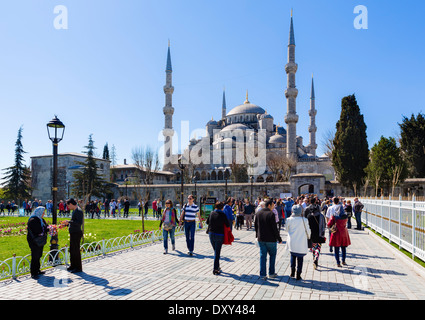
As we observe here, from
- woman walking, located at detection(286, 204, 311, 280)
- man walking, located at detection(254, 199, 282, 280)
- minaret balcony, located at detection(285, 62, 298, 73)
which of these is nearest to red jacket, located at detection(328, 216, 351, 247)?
woman walking, located at detection(286, 204, 311, 280)

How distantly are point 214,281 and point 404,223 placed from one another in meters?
5.80

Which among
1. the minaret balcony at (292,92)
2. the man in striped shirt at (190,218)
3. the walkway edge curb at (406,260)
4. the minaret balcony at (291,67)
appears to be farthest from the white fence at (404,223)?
the minaret balcony at (291,67)

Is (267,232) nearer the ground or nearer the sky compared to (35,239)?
nearer the sky

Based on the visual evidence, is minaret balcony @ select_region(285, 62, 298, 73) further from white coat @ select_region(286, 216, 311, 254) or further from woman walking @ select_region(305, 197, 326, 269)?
white coat @ select_region(286, 216, 311, 254)

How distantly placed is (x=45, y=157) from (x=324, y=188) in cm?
3615

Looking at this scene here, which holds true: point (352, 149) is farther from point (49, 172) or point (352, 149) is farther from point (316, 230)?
point (49, 172)

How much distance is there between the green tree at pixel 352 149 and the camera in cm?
3175

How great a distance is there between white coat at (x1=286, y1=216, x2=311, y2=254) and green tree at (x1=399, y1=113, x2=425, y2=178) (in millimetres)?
34845

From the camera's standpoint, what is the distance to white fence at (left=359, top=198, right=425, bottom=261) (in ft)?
23.4

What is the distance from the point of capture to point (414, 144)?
35531mm

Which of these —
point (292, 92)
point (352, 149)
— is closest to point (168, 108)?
point (292, 92)
